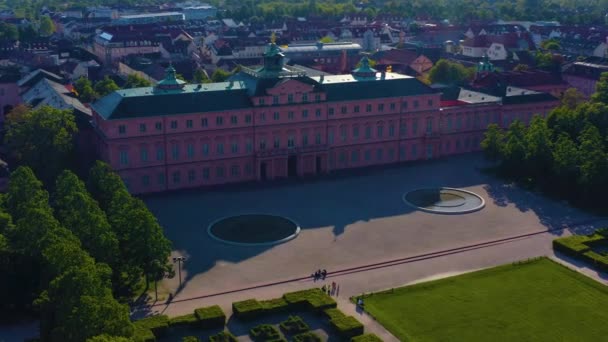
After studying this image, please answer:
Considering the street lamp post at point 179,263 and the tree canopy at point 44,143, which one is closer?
the street lamp post at point 179,263

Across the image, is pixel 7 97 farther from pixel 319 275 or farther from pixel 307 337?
pixel 307 337

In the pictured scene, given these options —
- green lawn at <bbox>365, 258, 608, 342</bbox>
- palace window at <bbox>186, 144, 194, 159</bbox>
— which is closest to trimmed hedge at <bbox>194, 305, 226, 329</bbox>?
green lawn at <bbox>365, 258, 608, 342</bbox>

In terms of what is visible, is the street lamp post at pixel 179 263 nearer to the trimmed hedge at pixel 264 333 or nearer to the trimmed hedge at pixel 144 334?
the trimmed hedge at pixel 144 334

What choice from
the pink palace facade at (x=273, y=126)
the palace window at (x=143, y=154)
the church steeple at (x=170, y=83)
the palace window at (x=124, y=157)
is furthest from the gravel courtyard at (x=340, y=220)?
the church steeple at (x=170, y=83)

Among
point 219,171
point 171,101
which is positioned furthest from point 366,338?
point 171,101

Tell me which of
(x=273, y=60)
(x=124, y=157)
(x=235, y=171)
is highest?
(x=273, y=60)
